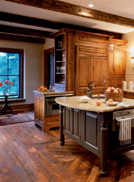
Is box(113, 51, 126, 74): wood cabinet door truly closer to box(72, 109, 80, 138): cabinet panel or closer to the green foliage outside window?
box(72, 109, 80, 138): cabinet panel

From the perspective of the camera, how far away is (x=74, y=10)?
3.80 meters

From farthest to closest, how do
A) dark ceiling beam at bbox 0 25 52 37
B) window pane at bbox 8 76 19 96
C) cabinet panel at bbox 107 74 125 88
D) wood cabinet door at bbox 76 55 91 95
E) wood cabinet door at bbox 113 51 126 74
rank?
window pane at bbox 8 76 19 96 < wood cabinet door at bbox 113 51 126 74 < cabinet panel at bbox 107 74 125 88 < dark ceiling beam at bbox 0 25 52 37 < wood cabinet door at bbox 76 55 91 95

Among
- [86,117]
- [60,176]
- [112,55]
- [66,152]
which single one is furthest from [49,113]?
[112,55]

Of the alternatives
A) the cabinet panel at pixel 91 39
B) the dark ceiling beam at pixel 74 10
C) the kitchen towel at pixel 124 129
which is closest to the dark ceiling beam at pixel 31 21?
the cabinet panel at pixel 91 39

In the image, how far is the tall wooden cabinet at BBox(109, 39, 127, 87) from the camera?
6.07 metres

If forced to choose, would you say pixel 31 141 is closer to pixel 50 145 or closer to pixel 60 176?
pixel 50 145

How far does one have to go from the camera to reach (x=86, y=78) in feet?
17.3

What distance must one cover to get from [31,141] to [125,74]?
4158 mm

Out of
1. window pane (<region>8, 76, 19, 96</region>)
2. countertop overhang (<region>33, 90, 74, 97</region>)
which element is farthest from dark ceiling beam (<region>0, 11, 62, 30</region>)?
A: window pane (<region>8, 76, 19, 96</region>)

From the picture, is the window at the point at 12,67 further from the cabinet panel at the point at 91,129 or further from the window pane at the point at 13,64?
the cabinet panel at the point at 91,129

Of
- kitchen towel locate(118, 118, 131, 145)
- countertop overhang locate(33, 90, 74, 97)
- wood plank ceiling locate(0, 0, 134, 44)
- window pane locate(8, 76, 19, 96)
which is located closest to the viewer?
kitchen towel locate(118, 118, 131, 145)

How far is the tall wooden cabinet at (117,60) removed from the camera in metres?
6.07

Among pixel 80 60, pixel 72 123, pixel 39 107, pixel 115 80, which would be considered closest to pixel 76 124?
pixel 72 123

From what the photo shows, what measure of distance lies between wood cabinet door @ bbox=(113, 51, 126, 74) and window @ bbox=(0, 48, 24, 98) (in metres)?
3.63
